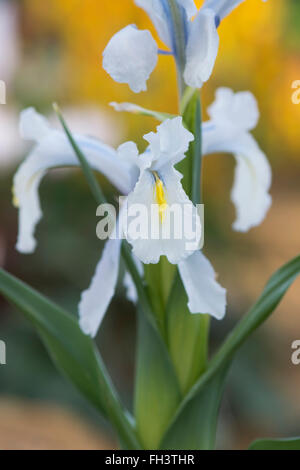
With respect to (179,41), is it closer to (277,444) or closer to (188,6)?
(188,6)

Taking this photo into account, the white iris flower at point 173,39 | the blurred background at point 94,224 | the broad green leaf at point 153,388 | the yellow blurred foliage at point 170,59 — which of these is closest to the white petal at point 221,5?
the white iris flower at point 173,39

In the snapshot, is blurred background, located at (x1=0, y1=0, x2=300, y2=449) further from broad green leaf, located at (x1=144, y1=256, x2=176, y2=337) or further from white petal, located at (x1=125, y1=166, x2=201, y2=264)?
white petal, located at (x1=125, y1=166, x2=201, y2=264)

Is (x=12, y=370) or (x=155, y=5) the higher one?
(x=155, y=5)

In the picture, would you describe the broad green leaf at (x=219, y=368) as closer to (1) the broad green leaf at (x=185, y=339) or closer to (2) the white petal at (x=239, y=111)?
(1) the broad green leaf at (x=185, y=339)

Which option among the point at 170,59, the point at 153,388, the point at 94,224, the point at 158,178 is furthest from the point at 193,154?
the point at 170,59

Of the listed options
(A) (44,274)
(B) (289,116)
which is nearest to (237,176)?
(A) (44,274)
